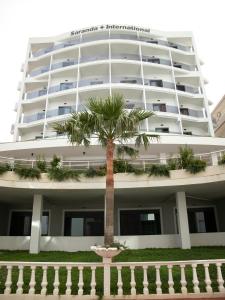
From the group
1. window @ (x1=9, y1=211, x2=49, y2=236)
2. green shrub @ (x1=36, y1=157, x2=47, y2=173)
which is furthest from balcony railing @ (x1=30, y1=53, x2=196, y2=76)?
green shrub @ (x1=36, y1=157, x2=47, y2=173)

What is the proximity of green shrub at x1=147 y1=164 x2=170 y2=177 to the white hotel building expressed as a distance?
40cm

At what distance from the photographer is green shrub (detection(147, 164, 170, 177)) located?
1803cm

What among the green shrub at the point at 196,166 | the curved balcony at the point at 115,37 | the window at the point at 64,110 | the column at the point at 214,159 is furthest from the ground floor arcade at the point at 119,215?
the curved balcony at the point at 115,37

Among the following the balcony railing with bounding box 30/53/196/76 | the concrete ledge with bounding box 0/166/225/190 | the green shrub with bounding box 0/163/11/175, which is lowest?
the concrete ledge with bounding box 0/166/225/190

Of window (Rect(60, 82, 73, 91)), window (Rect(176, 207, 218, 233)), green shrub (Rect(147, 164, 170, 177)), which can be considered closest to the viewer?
green shrub (Rect(147, 164, 170, 177))

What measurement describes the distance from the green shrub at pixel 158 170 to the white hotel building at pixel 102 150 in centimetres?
40

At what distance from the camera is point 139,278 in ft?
33.9

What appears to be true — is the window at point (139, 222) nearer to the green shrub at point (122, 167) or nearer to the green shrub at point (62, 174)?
the green shrub at point (122, 167)

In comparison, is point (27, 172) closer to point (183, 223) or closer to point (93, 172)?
point (93, 172)

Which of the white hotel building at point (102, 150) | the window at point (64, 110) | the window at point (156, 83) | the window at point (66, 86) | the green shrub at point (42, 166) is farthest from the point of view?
the window at point (156, 83)

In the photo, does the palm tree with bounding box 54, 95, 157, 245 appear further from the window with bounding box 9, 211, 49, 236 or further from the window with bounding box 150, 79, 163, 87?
the window with bounding box 150, 79, 163, 87

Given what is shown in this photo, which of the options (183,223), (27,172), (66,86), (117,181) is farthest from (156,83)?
(27,172)

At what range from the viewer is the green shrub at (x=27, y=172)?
60.1 feet

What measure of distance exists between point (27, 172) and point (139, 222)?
1033 centimetres
